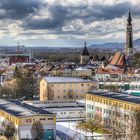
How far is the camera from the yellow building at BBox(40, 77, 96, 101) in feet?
165

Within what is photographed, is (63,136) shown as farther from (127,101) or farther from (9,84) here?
(9,84)

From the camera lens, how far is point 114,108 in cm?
3297

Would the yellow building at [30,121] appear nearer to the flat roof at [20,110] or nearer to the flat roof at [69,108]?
the flat roof at [20,110]

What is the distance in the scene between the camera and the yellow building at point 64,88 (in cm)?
5038

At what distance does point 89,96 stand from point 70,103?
6.53 metres

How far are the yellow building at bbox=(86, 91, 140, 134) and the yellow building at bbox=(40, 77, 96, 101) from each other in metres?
13.1

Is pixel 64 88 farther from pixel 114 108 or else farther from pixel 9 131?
pixel 9 131

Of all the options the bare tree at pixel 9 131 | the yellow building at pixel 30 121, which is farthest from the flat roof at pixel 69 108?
the bare tree at pixel 9 131

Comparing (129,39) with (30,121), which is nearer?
(30,121)

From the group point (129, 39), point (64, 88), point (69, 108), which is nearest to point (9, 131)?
point (69, 108)

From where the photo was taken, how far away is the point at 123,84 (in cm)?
5569

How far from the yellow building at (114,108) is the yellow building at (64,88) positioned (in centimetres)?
1312

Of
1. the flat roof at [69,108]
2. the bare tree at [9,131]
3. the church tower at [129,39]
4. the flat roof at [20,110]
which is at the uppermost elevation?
the church tower at [129,39]

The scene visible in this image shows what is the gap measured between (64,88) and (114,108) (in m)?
18.2
